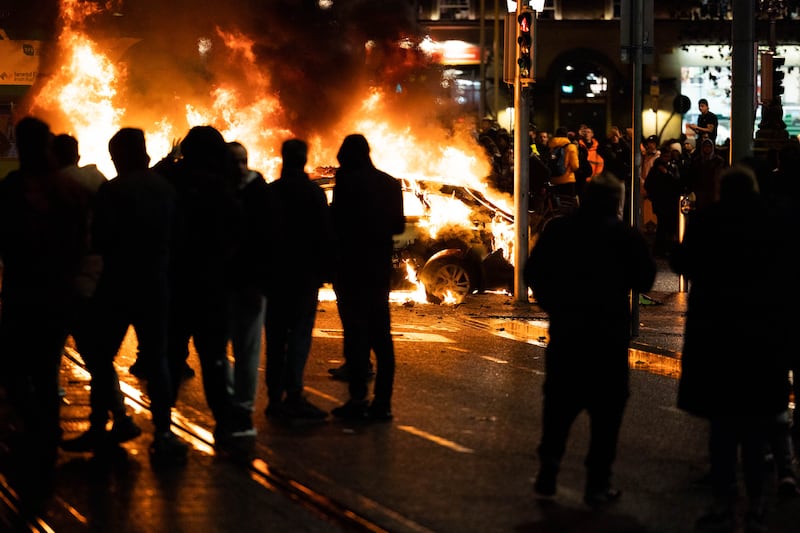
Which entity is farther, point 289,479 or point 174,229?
point 174,229

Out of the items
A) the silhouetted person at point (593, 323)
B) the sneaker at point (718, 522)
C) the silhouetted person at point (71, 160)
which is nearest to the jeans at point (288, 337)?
the silhouetted person at point (71, 160)

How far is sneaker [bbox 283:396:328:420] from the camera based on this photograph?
9.74 m

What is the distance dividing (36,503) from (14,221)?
166cm

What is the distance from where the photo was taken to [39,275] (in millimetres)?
8234

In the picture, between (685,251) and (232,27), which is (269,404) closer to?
(685,251)

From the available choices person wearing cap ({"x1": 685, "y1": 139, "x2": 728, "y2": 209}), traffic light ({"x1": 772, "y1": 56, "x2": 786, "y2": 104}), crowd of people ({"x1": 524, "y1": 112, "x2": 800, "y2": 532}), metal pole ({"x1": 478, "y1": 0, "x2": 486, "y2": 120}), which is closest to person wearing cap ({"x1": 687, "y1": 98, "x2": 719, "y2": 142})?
person wearing cap ({"x1": 685, "y1": 139, "x2": 728, "y2": 209})

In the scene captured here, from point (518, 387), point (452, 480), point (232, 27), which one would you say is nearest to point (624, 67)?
point (232, 27)

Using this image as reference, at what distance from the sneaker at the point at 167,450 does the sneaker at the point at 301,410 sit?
1313mm

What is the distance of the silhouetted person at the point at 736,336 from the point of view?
7.06 meters

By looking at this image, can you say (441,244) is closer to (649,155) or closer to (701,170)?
(701,170)

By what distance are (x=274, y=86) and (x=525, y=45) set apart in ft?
18.1

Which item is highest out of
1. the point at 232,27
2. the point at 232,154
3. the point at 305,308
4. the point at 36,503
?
the point at 232,27

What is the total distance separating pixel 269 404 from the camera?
990cm

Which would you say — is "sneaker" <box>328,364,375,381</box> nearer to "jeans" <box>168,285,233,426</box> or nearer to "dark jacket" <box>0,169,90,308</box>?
"jeans" <box>168,285,233,426</box>
